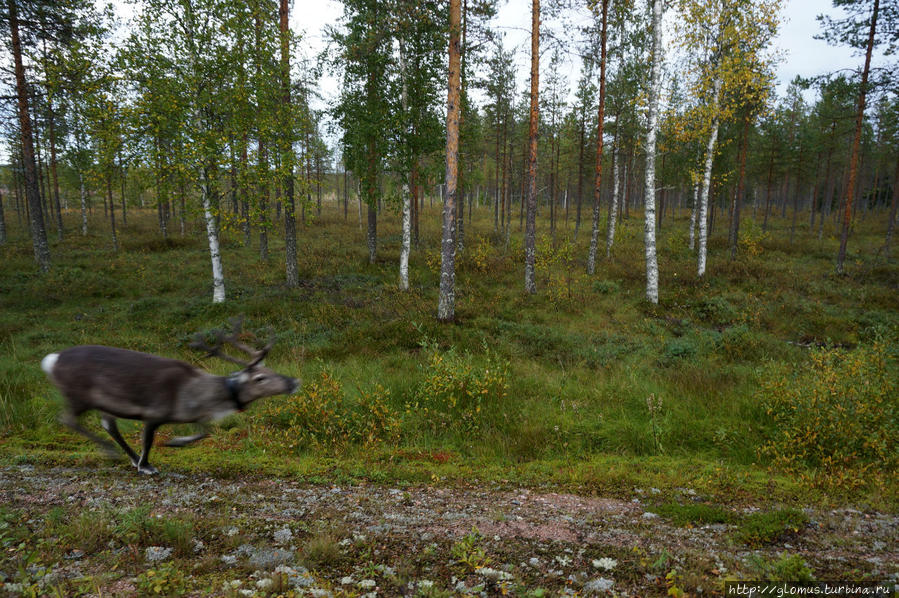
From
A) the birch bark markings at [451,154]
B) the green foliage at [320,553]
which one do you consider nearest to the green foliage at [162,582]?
the green foliage at [320,553]

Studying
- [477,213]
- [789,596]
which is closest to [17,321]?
[789,596]

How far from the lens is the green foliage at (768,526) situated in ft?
12.4

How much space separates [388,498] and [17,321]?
15399 mm

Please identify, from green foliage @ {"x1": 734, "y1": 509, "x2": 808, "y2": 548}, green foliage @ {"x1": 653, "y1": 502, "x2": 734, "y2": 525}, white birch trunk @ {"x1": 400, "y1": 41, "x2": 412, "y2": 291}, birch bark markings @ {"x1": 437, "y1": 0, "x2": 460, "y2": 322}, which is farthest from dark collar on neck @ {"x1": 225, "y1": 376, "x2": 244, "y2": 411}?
white birch trunk @ {"x1": 400, "y1": 41, "x2": 412, "y2": 291}

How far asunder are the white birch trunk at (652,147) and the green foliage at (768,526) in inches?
542

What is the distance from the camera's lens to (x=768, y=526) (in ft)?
12.8

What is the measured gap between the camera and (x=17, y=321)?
12.5m

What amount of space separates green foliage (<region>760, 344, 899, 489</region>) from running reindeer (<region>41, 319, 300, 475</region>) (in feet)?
23.2

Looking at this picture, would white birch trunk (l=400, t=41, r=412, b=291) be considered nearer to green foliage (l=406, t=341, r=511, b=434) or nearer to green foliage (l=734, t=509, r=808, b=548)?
green foliage (l=406, t=341, r=511, b=434)

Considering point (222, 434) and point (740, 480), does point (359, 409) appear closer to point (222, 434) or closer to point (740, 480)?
point (222, 434)

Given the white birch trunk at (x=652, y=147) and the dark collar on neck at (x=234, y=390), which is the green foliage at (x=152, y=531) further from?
the white birch trunk at (x=652, y=147)

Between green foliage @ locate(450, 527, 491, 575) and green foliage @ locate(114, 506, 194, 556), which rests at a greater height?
green foliage @ locate(114, 506, 194, 556)

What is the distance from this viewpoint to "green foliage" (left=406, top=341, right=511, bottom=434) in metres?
7.01

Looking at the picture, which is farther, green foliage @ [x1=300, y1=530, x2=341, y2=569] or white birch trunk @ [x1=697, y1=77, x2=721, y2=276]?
white birch trunk @ [x1=697, y1=77, x2=721, y2=276]
